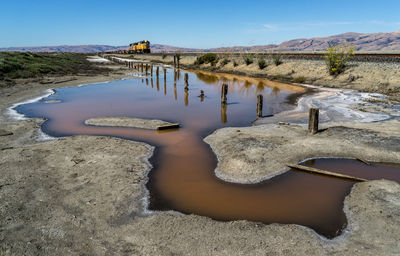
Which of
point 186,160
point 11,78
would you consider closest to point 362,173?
point 186,160

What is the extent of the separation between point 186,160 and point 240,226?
A: 16.3 feet

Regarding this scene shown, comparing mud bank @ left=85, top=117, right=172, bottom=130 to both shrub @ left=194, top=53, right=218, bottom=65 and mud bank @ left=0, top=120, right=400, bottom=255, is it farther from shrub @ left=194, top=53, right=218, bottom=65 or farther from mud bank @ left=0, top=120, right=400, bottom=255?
shrub @ left=194, top=53, right=218, bottom=65

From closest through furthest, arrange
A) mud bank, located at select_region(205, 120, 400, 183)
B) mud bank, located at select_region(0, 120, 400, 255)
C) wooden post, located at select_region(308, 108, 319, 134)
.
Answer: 1. mud bank, located at select_region(0, 120, 400, 255)
2. mud bank, located at select_region(205, 120, 400, 183)
3. wooden post, located at select_region(308, 108, 319, 134)

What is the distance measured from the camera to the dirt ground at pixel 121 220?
6020 millimetres

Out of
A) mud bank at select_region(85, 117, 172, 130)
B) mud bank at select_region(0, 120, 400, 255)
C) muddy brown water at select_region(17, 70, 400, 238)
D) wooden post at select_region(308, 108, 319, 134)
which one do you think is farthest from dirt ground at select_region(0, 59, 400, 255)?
mud bank at select_region(85, 117, 172, 130)

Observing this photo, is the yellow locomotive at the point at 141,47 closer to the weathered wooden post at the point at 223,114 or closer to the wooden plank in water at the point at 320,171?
the weathered wooden post at the point at 223,114

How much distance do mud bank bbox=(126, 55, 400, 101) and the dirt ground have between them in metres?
18.7

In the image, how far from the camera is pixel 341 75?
31203 millimetres

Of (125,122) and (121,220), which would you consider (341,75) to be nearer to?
(125,122)

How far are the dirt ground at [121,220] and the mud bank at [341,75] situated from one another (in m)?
18.7

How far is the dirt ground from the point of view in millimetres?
6020

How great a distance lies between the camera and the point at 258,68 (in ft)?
149

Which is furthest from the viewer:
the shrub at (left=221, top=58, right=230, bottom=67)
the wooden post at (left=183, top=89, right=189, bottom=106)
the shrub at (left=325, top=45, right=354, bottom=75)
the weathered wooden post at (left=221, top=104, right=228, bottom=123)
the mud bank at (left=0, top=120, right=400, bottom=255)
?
the shrub at (left=221, top=58, right=230, bottom=67)

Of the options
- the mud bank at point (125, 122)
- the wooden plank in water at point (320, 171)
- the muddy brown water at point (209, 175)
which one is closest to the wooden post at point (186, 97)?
the muddy brown water at point (209, 175)
